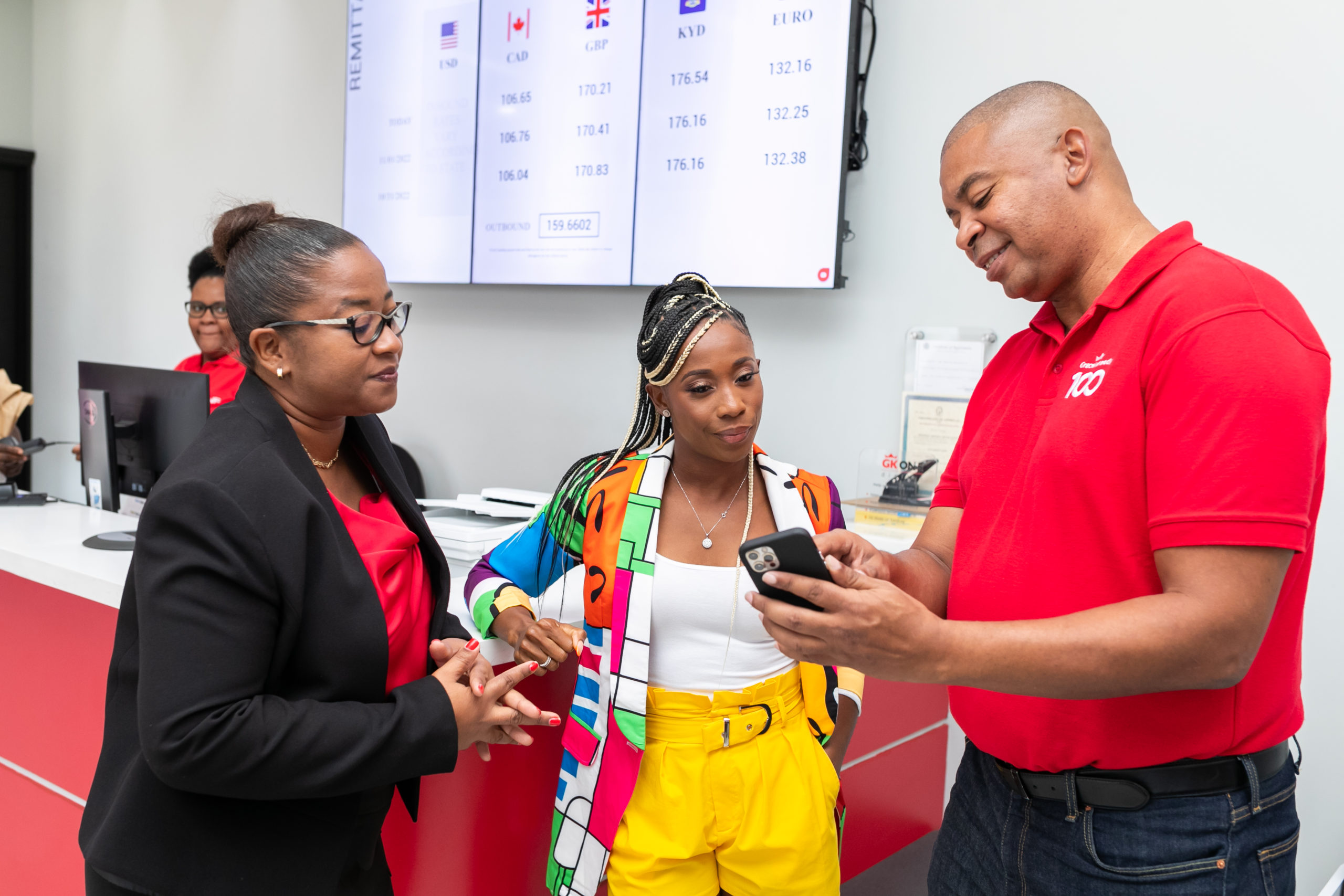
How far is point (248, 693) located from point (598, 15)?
270 centimetres

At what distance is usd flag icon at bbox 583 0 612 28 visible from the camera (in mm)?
3078

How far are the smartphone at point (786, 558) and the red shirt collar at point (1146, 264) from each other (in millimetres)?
431

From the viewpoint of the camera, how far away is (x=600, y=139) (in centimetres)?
315

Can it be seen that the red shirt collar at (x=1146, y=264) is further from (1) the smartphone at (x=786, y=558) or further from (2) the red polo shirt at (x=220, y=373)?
(2) the red polo shirt at (x=220, y=373)

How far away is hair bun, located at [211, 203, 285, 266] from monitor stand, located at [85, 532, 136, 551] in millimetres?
990

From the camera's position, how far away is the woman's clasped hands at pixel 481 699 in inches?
44.8

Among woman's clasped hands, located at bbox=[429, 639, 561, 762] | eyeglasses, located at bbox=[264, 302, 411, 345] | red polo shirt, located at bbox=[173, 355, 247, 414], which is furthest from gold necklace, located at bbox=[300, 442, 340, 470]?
red polo shirt, located at bbox=[173, 355, 247, 414]

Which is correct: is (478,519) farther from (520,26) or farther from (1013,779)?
(520,26)

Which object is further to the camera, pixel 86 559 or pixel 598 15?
pixel 598 15

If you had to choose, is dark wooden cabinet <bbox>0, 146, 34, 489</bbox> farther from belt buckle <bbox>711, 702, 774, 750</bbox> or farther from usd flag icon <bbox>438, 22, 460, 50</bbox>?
belt buckle <bbox>711, 702, 774, 750</bbox>

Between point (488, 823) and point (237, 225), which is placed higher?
point (237, 225)

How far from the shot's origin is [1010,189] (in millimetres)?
Answer: 1140

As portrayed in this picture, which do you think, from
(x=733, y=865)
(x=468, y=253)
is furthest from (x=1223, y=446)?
(x=468, y=253)

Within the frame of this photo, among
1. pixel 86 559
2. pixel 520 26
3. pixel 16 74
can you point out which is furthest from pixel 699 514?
pixel 16 74
